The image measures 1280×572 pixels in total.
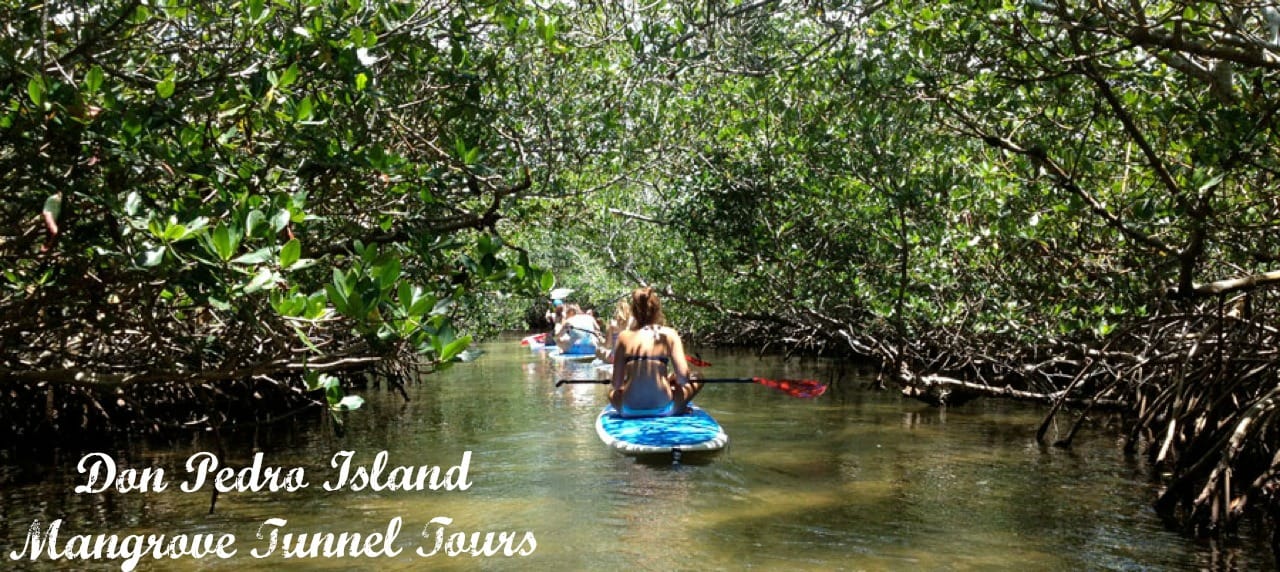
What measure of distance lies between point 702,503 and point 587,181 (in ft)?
17.4

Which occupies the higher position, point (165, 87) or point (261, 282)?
point (165, 87)

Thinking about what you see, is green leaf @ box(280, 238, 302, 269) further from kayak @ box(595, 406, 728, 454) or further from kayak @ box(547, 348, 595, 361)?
kayak @ box(547, 348, 595, 361)

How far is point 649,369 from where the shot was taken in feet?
24.6

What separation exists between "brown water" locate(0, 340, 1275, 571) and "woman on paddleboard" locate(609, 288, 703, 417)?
47cm

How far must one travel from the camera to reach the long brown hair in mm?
7641

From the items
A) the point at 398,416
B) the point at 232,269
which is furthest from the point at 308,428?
the point at 232,269

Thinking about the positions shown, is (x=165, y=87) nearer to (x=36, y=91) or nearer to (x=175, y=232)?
(x=36, y=91)

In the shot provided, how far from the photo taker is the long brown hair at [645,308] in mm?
7641

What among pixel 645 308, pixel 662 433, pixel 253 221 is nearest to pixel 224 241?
pixel 253 221

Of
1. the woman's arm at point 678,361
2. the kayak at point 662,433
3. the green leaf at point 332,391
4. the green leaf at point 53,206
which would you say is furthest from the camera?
the woman's arm at point 678,361

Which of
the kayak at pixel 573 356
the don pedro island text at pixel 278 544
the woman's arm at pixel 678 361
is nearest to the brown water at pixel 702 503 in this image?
the don pedro island text at pixel 278 544

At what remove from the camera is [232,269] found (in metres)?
3.00

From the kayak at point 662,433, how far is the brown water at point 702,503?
187 mm

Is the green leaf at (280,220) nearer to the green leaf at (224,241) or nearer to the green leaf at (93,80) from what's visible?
the green leaf at (224,241)
